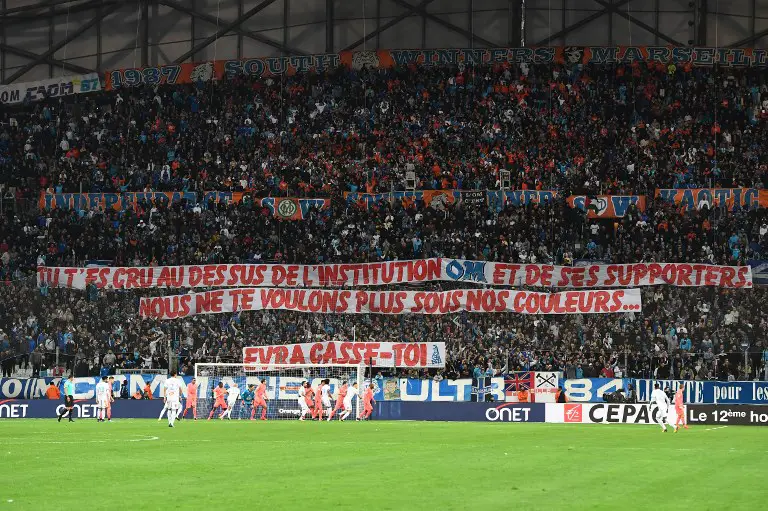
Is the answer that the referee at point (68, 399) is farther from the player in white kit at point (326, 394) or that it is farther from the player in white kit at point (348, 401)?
the player in white kit at point (348, 401)

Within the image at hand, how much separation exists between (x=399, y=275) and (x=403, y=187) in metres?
7.64

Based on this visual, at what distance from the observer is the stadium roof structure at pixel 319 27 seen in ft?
208

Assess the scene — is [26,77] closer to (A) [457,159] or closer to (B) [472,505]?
(A) [457,159]

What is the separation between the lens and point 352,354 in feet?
157

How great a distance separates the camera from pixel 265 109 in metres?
63.3

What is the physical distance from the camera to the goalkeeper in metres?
47.7

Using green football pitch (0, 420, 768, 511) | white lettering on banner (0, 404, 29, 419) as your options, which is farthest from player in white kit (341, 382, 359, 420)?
white lettering on banner (0, 404, 29, 419)

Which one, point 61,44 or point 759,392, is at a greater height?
point 61,44

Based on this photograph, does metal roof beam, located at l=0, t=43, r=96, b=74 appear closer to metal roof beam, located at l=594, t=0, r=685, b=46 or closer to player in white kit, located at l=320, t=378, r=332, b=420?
metal roof beam, located at l=594, t=0, r=685, b=46

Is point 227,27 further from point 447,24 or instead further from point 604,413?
point 604,413

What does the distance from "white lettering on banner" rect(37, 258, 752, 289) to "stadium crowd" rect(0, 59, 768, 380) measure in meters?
0.70

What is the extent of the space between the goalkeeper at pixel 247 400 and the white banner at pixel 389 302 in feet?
12.6

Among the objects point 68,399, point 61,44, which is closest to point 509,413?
point 68,399

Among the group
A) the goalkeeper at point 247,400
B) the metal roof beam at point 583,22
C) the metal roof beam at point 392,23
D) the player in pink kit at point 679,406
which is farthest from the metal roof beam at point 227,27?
the player in pink kit at point 679,406
